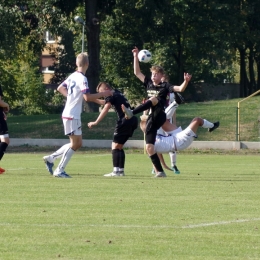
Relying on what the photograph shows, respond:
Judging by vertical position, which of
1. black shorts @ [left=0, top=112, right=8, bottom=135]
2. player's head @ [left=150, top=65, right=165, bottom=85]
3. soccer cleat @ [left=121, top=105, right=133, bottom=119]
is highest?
player's head @ [left=150, top=65, right=165, bottom=85]

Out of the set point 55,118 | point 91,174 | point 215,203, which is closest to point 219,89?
point 55,118

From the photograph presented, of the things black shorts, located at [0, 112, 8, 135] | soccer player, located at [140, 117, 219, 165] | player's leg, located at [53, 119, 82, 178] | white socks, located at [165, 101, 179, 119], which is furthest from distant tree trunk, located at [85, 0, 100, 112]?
player's leg, located at [53, 119, 82, 178]

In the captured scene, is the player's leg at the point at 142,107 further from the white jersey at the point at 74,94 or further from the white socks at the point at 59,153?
the white socks at the point at 59,153

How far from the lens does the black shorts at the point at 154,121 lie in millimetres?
15352

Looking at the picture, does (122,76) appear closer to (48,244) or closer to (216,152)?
(216,152)

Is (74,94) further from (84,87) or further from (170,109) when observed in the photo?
(170,109)

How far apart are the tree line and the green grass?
265 inches

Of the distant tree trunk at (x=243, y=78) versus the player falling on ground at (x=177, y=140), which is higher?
the player falling on ground at (x=177, y=140)

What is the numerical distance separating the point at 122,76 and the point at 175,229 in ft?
159

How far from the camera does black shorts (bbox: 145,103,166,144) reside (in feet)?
50.4

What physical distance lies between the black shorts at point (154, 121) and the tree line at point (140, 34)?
92.3 ft

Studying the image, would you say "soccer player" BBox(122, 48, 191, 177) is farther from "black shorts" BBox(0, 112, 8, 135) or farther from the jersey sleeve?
"black shorts" BBox(0, 112, 8, 135)

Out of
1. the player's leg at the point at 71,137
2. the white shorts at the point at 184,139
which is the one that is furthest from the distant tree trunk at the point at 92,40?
the player's leg at the point at 71,137

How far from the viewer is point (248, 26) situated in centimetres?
5512
